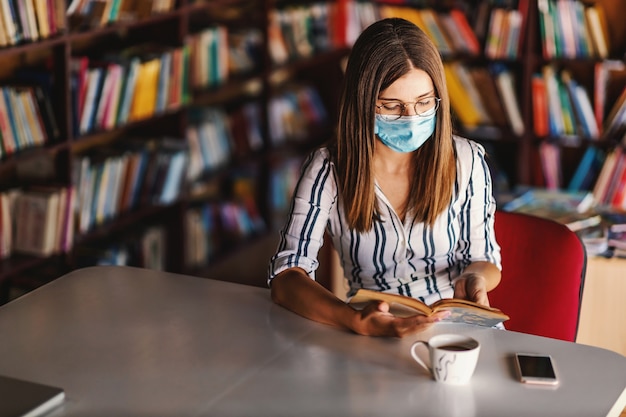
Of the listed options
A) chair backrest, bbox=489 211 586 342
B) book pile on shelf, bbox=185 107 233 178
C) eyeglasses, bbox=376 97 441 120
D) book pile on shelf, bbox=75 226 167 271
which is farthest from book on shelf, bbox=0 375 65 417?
book pile on shelf, bbox=185 107 233 178

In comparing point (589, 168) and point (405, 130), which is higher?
point (405, 130)

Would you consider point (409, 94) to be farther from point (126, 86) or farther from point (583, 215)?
Result: point (126, 86)

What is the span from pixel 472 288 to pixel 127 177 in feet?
6.25

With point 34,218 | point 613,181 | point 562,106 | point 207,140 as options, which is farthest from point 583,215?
point 34,218

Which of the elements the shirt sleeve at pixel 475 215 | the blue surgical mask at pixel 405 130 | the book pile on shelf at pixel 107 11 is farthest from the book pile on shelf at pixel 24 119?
the shirt sleeve at pixel 475 215

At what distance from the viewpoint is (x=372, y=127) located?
2104 mm

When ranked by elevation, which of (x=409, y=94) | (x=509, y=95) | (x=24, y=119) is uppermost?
(x=409, y=94)

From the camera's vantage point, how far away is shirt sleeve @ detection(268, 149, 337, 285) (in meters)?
2.09

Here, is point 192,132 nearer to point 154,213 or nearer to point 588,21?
point 154,213

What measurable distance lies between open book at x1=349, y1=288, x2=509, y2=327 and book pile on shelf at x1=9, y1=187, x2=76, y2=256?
Result: 1.56m

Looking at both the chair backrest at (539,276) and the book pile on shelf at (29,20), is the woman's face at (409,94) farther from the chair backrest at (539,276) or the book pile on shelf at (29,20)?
the book pile on shelf at (29,20)

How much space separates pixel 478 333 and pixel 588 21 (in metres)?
2.51

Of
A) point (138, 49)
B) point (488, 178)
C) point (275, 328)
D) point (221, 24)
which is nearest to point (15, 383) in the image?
point (275, 328)

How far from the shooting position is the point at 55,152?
10.8 ft
